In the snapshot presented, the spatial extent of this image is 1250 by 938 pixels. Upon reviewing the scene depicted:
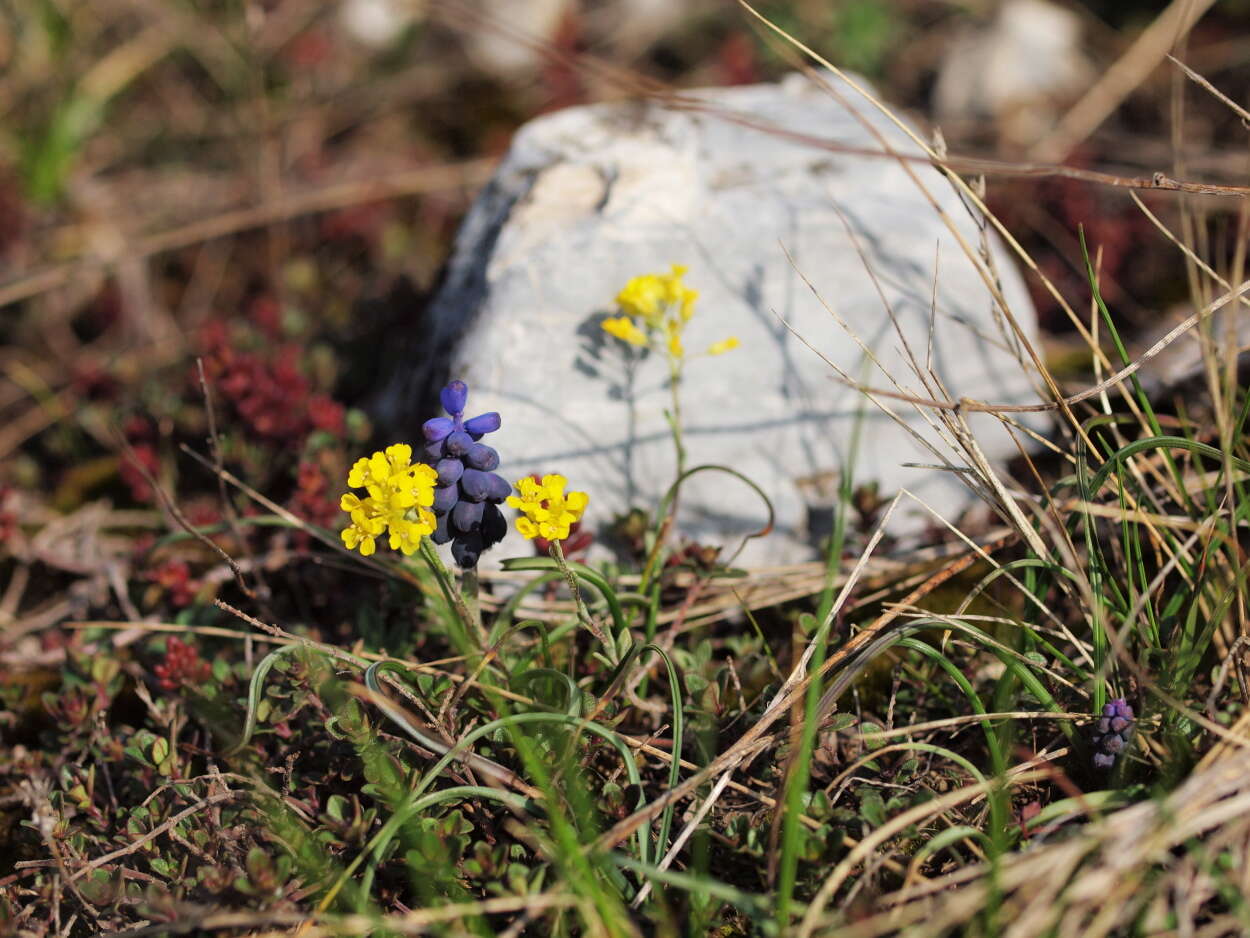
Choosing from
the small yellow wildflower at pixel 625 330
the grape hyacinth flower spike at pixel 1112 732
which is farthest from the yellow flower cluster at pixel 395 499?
the grape hyacinth flower spike at pixel 1112 732

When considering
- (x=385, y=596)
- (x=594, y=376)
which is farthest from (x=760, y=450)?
(x=385, y=596)

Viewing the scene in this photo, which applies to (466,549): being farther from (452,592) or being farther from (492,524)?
(452,592)

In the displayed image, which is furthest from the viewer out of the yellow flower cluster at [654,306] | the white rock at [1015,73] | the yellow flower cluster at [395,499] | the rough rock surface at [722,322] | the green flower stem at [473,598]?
the white rock at [1015,73]

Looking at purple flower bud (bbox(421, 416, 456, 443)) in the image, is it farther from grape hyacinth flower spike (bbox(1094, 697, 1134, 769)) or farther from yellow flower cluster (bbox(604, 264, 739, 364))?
grape hyacinth flower spike (bbox(1094, 697, 1134, 769))

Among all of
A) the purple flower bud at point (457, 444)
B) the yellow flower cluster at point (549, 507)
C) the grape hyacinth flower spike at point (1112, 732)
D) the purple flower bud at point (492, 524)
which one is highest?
the purple flower bud at point (457, 444)

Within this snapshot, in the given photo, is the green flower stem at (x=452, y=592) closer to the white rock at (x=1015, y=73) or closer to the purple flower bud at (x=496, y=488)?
the purple flower bud at (x=496, y=488)

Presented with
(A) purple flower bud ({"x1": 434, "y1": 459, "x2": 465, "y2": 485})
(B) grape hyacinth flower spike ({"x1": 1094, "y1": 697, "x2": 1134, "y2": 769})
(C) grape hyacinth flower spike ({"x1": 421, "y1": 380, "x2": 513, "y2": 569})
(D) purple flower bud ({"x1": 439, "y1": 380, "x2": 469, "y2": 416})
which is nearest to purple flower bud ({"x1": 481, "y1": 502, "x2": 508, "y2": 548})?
(C) grape hyacinth flower spike ({"x1": 421, "y1": 380, "x2": 513, "y2": 569})

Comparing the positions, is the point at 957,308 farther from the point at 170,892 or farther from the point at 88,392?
the point at 88,392
